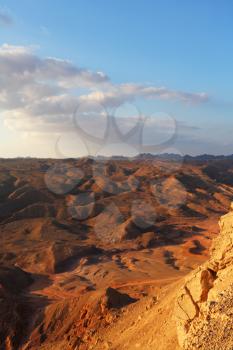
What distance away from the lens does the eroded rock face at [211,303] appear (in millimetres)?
7275

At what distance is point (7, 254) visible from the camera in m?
29.8

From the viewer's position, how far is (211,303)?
781 centimetres

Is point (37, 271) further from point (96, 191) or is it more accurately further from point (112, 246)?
point (96, 191)

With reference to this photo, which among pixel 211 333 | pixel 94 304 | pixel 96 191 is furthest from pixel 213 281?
pixel 96 191

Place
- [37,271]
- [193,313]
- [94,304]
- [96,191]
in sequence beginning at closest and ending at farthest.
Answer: [193,313]
[94,304]
[37,271]
[96,191]

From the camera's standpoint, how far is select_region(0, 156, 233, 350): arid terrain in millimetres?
13781

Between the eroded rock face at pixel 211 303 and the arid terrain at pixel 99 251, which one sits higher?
the eroded rock face at pixel 211 303

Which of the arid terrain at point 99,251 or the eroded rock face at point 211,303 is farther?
the arid terrain at point 99,251

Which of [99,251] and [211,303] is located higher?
[211,303]

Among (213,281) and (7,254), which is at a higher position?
(213,281)

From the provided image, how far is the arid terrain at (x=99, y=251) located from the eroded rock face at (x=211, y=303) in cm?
83

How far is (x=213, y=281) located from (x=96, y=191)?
40.5m

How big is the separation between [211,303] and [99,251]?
77.0 ft

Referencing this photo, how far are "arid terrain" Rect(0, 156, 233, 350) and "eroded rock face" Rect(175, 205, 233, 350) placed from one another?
832 millimetres
